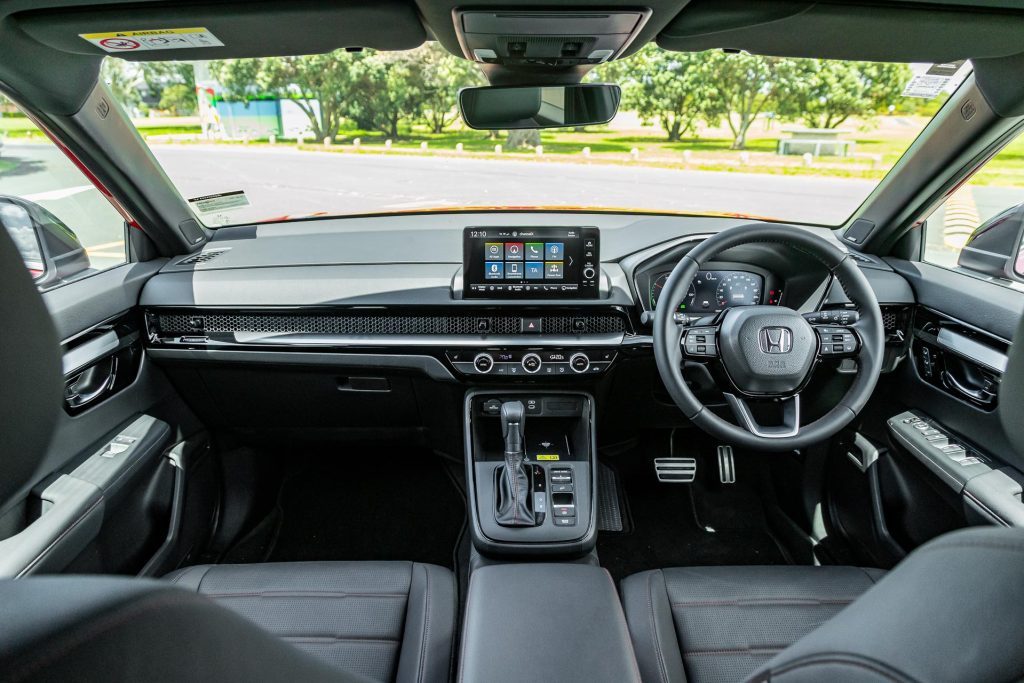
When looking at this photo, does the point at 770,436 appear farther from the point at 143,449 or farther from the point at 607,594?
the point at 143,449

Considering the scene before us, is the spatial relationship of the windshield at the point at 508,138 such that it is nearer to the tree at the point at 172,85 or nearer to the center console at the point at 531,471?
the tree at the point at 172,85

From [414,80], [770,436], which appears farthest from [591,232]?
[414,80]

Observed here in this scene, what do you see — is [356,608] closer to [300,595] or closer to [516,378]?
[300,595]

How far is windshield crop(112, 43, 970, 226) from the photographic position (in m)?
2.57

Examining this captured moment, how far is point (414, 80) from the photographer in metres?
2.87

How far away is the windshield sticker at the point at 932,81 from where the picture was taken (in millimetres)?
2111

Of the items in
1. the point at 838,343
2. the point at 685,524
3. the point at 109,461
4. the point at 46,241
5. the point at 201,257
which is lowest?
the point at 685,524

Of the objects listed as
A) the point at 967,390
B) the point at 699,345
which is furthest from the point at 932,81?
the point at 699,345

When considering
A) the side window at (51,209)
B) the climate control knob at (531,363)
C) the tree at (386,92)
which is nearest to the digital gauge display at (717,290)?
the climate control knob at (531,363)

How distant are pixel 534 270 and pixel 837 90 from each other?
235cm

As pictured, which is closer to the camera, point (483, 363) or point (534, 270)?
point (534, 270)

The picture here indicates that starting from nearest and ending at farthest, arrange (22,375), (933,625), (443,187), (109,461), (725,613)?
(933,625) → (22,375) → (725,613) → (109,461) → (443,187)

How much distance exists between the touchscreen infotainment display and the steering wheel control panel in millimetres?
214

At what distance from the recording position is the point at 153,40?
181cm
